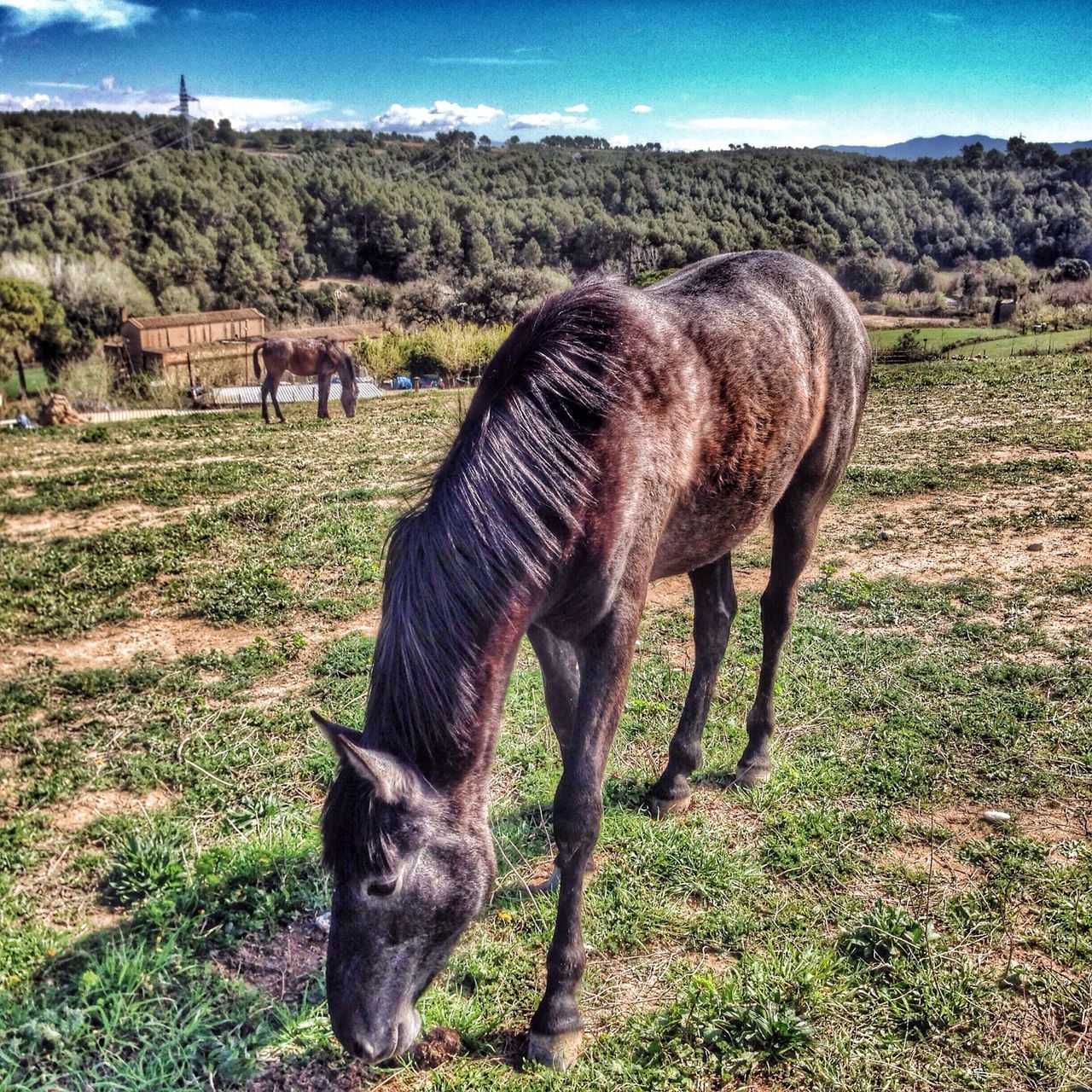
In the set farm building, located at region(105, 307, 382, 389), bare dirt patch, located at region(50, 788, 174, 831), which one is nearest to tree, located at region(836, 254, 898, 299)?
farm building, located at region(105, 307, 382, 389)

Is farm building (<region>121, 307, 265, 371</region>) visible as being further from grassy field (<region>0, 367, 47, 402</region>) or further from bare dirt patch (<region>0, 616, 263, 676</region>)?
bare dirt patch (<region>0, 616, 263, 676</region>)

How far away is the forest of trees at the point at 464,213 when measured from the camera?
738 inches

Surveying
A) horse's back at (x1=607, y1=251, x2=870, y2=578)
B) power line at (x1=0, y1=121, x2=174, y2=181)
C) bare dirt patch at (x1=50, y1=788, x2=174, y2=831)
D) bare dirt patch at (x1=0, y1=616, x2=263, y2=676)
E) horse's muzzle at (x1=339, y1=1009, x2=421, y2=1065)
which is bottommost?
bare dirt patch at (x1=50, y1=788, x2=174, y2=831)

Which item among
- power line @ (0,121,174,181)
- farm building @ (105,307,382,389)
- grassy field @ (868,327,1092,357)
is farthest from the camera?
power line @ (0,121,174,181)

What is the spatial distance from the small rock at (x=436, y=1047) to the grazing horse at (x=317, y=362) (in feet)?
46.6

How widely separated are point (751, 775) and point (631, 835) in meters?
0.74

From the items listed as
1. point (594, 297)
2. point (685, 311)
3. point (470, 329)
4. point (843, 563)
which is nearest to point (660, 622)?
point (843, 563)

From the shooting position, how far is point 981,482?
26.7 feet

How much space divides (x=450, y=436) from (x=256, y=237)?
5057 cm

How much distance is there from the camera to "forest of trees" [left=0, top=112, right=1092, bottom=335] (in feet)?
61.5

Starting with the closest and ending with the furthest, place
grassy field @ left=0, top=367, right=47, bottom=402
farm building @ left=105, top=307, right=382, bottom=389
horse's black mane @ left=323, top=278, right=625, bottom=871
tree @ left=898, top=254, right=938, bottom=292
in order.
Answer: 1. horse's black mane @ left=323, top=278, right=625, bottom=871
2. tree @ left=898, top=254, right=938, bottom=292
3. grassy field @ left=0, top=367, right=47, bottom=402
4. farm building @ left=105, top=307, right=382, bottom=389

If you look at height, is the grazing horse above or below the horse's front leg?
above

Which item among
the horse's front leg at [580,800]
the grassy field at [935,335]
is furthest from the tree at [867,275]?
the horse's front leg at [580,800]

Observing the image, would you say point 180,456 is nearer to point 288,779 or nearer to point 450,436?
point 288,779
